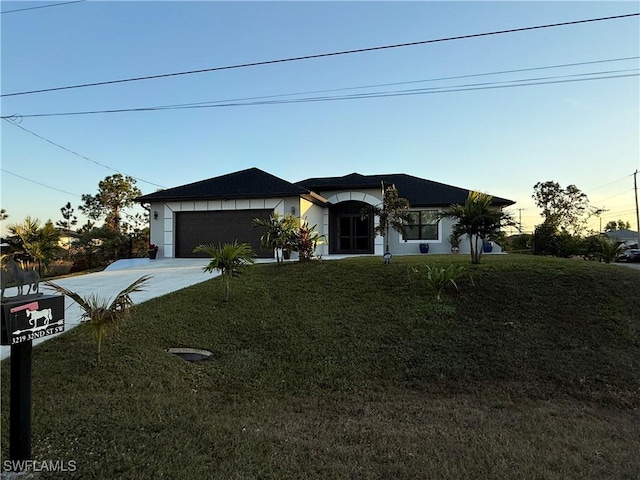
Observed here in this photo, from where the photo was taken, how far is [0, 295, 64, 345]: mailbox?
2.68 m

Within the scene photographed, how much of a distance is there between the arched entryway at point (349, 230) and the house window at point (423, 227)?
214 centimetres

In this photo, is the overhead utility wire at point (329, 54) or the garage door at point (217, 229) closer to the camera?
the overhead utility wire at point (329, 54)

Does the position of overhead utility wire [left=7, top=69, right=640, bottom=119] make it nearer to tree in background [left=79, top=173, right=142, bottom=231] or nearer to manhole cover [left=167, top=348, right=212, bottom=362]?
manhole cover [left=167, top=348, right=212, bottom=362]

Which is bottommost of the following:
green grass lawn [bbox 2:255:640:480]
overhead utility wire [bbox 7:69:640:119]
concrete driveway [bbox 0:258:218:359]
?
green grass lawn [bbox 2:255:640:480]

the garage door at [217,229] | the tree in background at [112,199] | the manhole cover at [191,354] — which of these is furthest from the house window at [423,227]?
the tree in background at [112,199]

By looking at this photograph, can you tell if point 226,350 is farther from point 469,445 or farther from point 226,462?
point 469,445

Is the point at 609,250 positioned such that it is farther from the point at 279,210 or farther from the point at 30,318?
the point at 30,318

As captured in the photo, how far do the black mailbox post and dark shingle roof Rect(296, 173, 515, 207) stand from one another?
16854 millimetres

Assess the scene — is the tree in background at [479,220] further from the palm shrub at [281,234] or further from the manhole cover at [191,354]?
the manhole cover at [191,354]

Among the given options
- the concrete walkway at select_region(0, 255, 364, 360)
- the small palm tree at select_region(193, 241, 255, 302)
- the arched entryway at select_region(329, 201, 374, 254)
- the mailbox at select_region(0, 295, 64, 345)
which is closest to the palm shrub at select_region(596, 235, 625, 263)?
the arched entryway at select_region(329, 201, 374, 254)

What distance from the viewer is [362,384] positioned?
17.8ft

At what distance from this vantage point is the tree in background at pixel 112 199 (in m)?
32.4

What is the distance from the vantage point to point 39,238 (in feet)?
42.3

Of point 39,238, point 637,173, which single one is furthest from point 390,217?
point 637,173
